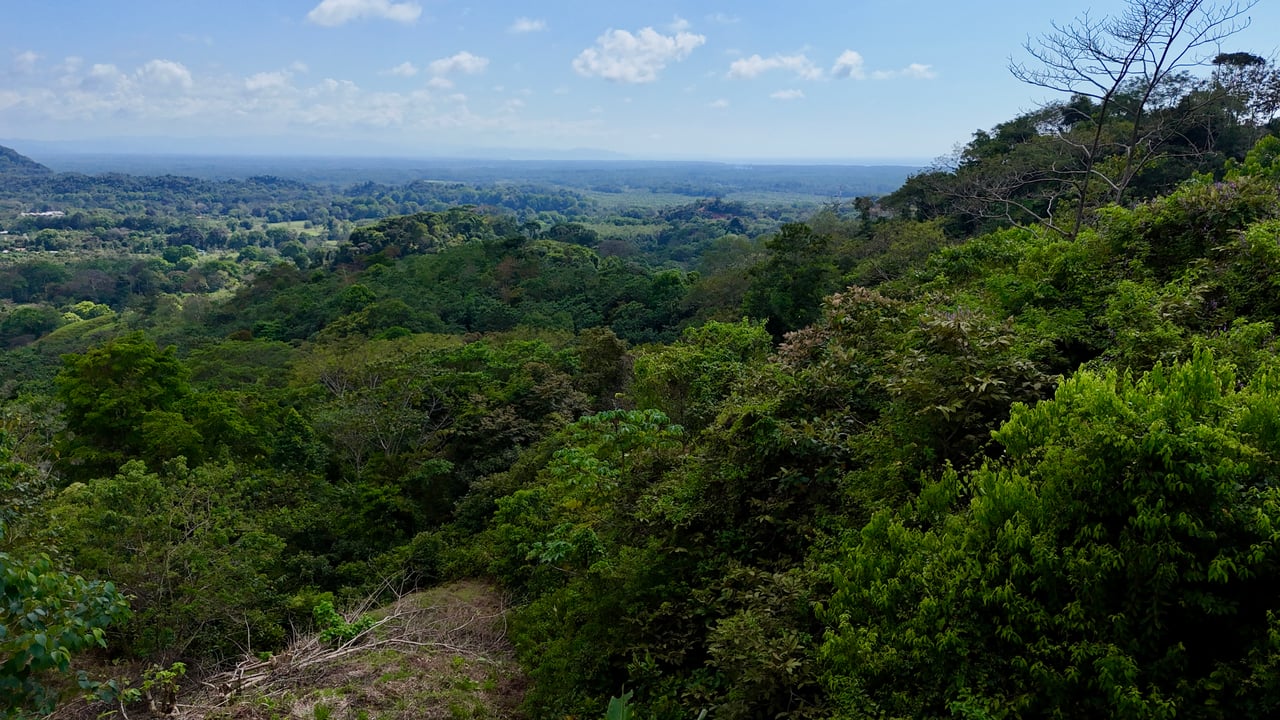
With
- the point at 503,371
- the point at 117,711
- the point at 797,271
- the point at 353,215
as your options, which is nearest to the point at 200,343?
the point at 503,371

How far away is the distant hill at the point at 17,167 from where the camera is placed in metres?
176

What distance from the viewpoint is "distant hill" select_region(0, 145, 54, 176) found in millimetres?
176250

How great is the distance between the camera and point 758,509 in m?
5.70

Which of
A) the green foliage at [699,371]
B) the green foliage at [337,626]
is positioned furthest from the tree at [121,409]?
the green foliage at [699,371]

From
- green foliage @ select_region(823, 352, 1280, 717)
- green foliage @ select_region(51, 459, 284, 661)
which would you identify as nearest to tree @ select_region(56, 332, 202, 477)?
green foliage @ select_region(51, 459, 284, 661)

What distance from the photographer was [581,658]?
19.2 ft

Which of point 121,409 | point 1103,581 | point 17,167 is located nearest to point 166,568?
point 121,409

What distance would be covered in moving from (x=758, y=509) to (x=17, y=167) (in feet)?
812

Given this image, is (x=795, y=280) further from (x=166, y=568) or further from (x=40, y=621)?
(x=40, y=621)

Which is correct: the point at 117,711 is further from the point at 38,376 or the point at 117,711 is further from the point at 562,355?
the point at 38,376

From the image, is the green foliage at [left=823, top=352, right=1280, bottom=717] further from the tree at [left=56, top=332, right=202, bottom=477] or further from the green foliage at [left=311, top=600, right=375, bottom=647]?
the tree at [left=56, top=332, right=202, bottom=477]

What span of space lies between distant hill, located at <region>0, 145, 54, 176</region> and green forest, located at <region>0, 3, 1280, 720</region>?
218367 millimetres

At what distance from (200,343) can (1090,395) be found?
38.4 metres

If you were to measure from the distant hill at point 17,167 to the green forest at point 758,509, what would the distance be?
716 feet
